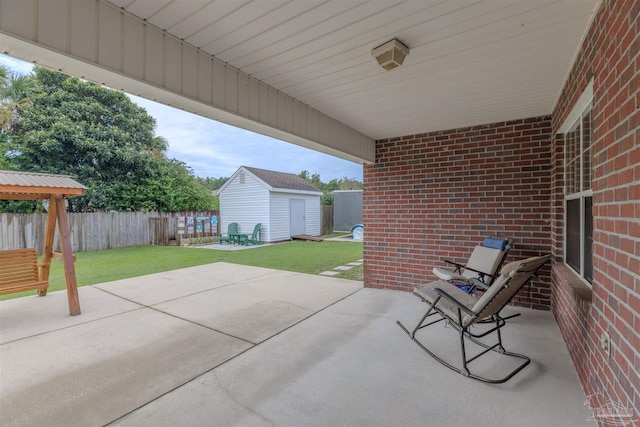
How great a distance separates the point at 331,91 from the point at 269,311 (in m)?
2.89

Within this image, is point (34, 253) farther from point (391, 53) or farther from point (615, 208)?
point (615, 208)

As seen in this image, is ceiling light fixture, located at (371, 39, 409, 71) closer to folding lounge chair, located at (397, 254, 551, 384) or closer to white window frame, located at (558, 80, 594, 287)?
white window frame, located at (558, 80, 594, 287)

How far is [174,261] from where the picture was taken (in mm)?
8219

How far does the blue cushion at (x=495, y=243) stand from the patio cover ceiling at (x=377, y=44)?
1719 mm

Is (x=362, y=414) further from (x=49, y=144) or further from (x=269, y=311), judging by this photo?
(x=49, y=144)

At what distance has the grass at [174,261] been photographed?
20.8 feet

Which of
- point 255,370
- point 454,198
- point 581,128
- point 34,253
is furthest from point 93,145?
point 581,128

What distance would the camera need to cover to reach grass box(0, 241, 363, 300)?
20.8 feet

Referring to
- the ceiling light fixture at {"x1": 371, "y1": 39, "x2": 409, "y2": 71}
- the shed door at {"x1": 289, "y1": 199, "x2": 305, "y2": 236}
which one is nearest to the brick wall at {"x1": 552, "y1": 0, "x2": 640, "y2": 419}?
the ceiling light fixture at {"x1": 371, "y1": 39, "x2": 409, "y2": 71}

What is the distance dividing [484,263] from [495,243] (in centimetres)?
31

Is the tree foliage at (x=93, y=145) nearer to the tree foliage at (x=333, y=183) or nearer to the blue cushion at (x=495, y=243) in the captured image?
the blue cushion at (x=495, y=243)

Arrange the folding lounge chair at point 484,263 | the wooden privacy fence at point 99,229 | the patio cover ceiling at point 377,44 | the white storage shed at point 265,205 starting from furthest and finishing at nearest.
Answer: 1. the white storage shed at point 265,205
2. the wooden privacy fence at point 99,229
3. the folding lounge chair at point 484,263
4. the patio cover ceiling at point 377,44

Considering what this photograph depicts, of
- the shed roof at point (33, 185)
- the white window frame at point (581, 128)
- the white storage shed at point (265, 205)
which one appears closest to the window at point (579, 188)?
the white window frame at point (581, 128)

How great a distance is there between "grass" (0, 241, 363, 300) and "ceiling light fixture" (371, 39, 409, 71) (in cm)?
448
